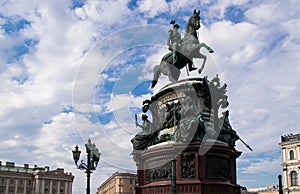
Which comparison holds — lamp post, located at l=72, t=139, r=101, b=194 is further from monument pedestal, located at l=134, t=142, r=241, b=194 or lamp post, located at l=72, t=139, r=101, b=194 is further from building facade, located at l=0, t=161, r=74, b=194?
building facade, located at l=0, t=161, r=74, b=194

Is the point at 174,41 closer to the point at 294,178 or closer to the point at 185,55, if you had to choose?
the point at 185,55

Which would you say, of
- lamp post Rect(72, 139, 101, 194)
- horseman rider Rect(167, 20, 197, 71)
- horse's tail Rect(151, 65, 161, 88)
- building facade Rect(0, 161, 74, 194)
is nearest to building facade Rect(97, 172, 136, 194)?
building facade Rect(0, 161, 74, 194)

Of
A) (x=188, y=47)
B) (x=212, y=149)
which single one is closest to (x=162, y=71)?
(x=188, y=47)

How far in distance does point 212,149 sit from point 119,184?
88653 mm

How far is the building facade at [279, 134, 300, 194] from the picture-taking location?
86.4 meters

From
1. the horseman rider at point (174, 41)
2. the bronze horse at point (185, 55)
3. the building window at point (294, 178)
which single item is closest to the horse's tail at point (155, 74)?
the bronze horse at point (185, 55)

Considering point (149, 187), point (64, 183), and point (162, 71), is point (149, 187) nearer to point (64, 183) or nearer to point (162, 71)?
A: point (162, 71)

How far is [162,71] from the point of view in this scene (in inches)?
1403

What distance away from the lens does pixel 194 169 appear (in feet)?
89.4

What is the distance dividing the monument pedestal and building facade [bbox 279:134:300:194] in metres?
62.5

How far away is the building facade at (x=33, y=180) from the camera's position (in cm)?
14050

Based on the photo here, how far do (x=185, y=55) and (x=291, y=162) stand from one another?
63.9 metres

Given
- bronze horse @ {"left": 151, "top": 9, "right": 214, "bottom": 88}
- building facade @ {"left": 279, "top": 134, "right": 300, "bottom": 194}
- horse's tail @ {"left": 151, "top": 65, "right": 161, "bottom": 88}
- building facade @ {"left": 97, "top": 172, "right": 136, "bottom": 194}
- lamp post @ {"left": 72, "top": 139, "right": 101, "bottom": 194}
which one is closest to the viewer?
lamp post @ {"left": 72, "top": 139, "right": 101, "bottom": 194}

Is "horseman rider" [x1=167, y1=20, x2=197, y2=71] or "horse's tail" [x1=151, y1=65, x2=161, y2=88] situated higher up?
"horseman rider" [x1=167, y1=20, x2=197, y2=71]
